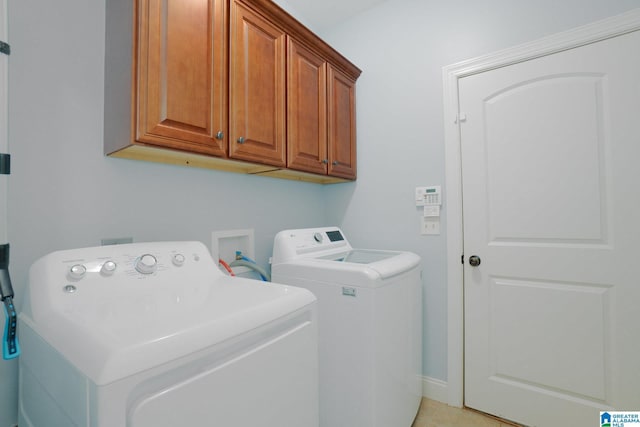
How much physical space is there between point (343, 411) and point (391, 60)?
2.25m

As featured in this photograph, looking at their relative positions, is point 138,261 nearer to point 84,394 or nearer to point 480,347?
point 84,394

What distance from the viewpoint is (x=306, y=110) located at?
174 cm

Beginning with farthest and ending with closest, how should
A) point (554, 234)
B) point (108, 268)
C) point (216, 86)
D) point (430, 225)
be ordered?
point (430, 225), point (554, 234), point (216, 86), point (108, 268)

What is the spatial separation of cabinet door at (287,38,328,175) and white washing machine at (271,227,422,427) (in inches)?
23.2

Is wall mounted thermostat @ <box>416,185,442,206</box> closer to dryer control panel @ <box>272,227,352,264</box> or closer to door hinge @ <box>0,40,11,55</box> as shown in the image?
dryer control panel @ <box>272,227,352,264</box>

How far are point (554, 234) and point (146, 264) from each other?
6.61 ft

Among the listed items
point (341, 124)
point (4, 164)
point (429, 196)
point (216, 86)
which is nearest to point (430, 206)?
point (429, 196)

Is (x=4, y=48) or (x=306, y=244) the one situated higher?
(x=4, y=48)

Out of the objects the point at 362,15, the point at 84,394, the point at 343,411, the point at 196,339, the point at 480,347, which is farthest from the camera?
the point at 362,15

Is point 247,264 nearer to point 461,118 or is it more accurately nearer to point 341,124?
point 341,124

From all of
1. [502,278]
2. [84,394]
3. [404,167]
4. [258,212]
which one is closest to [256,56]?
[258,212]

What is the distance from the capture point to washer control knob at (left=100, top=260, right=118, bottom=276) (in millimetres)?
927

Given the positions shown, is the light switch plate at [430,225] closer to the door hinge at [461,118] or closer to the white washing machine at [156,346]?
the door hinge at [461,118]

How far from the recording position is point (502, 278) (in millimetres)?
1745
